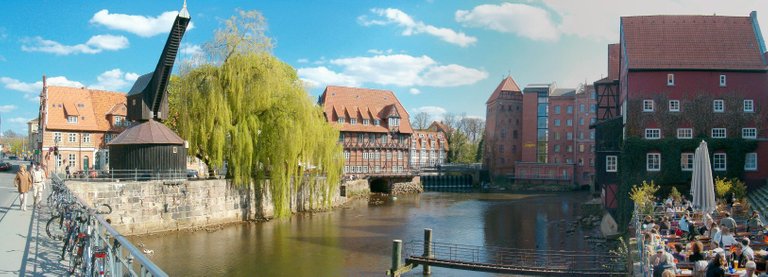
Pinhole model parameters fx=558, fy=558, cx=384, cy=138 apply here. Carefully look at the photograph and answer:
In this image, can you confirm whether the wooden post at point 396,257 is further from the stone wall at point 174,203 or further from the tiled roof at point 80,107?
the tiled roof at point 80,107

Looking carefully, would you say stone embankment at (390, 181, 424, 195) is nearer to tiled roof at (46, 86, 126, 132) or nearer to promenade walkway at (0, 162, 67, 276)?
tiled roof at (46, 86, 126, 132)

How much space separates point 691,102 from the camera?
27.9 meters

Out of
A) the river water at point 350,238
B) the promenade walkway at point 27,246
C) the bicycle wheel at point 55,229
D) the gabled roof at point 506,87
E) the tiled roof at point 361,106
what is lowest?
the river water at point 350,238

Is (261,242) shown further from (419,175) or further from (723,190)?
(419,175)

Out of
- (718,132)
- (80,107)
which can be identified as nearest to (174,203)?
(80,107)

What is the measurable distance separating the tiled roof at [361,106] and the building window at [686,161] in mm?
33663

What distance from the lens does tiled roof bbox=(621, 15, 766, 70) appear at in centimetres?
2827

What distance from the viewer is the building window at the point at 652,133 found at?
1107 inches

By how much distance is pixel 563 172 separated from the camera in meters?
62.1

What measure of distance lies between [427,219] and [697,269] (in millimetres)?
23093

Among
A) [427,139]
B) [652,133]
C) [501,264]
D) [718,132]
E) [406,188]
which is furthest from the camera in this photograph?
[427,139]

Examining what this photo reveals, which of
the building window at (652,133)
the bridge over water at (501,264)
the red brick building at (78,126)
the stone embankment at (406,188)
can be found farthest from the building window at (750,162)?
the red brick building at (78,126)

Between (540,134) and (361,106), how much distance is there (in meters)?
22.3

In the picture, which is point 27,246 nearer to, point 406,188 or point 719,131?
point 719,131
